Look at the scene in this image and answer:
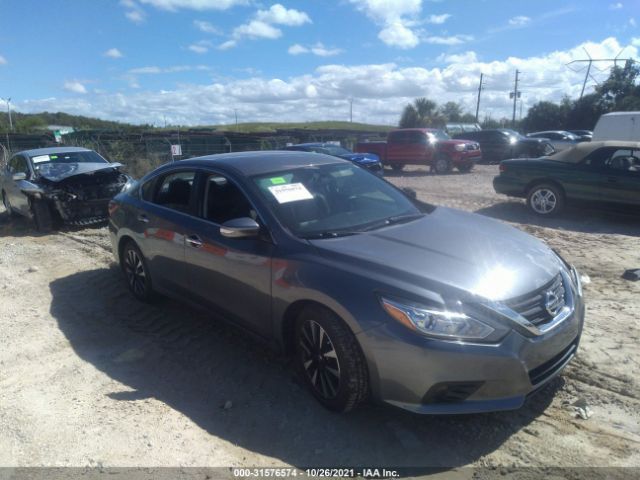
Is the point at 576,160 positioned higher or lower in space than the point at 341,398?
higher

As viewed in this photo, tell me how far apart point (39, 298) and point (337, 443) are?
4306 millimetres

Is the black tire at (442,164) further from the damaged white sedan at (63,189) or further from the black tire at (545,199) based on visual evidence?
the damaged white sedan at (63,189)

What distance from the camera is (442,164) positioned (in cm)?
1919

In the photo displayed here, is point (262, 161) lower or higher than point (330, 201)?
higher

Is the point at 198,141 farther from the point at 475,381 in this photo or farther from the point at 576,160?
the point at 475,381

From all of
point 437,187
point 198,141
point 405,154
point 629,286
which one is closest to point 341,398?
point 629,286

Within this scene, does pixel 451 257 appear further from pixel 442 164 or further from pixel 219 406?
pixel 442 164

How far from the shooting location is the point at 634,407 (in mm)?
3213

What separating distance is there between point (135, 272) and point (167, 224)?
3.56ft

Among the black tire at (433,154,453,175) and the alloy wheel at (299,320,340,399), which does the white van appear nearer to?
the black tire at (433,154,453,175)

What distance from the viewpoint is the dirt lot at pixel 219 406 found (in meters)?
2.87

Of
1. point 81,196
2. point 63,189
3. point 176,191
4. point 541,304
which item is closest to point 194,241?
point 176,191

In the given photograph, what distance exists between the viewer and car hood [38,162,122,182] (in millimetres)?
9141

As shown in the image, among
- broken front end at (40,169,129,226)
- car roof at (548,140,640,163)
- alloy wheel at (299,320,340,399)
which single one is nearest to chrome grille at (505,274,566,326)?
alloy wheel at (299,320,340,399)
